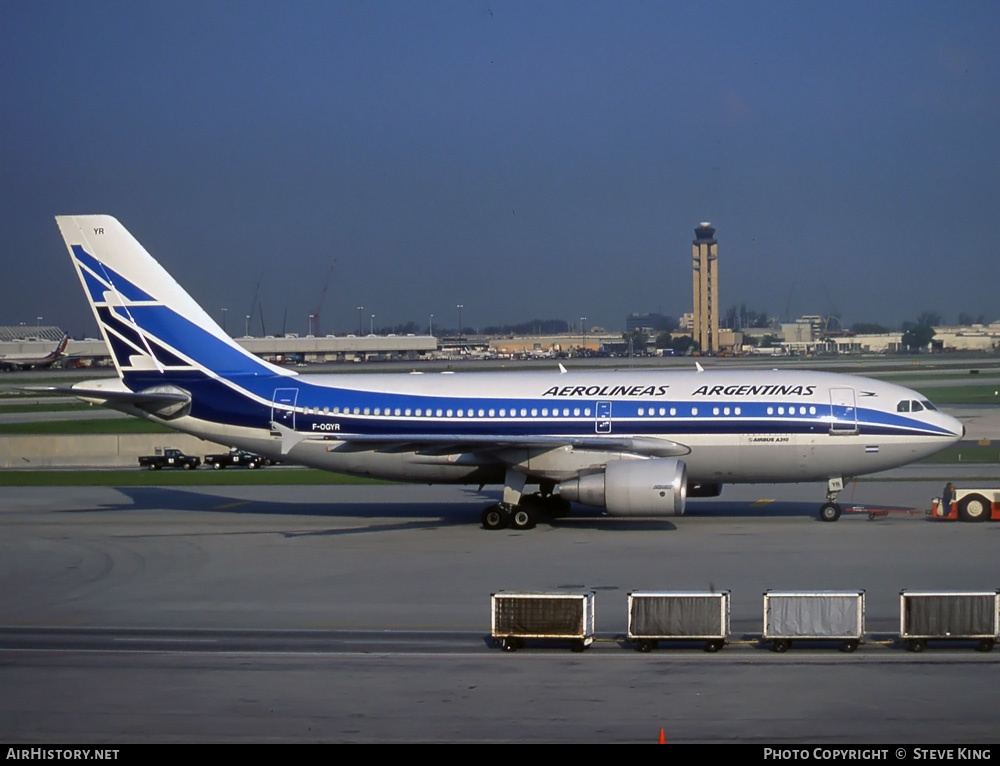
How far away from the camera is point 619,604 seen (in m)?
22.0

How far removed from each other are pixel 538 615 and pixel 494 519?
14193 mm

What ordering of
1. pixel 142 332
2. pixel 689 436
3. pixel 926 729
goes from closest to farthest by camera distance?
pixel 926 729 → pixel 689 436 → pixel 142 332

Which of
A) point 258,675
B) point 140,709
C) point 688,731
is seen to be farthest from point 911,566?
point 140,709

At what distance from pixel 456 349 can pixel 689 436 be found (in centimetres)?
15408

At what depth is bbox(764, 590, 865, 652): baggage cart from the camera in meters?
17.9

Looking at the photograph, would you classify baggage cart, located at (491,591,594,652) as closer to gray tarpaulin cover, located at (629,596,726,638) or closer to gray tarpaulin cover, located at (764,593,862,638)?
gray tarpaulin cover, located at (629,596,726,638)

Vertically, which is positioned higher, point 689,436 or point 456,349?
point 456,349

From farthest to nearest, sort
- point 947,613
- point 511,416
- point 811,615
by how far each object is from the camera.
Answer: point 511,416, point 811,615, point 947,613

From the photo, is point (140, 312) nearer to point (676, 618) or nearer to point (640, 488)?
point (640, 488)

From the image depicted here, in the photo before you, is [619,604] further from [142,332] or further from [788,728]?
[142,332]

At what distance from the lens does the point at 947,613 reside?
17.8m

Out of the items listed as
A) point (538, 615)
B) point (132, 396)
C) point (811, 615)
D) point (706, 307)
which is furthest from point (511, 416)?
point (706, 307)

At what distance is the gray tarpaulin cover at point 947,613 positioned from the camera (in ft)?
58.1

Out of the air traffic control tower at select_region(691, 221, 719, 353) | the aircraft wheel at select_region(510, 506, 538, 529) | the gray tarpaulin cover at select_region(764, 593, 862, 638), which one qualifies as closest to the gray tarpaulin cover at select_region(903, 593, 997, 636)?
the gray tarpaulin cover at select_region(764, 593, 862, 638)
